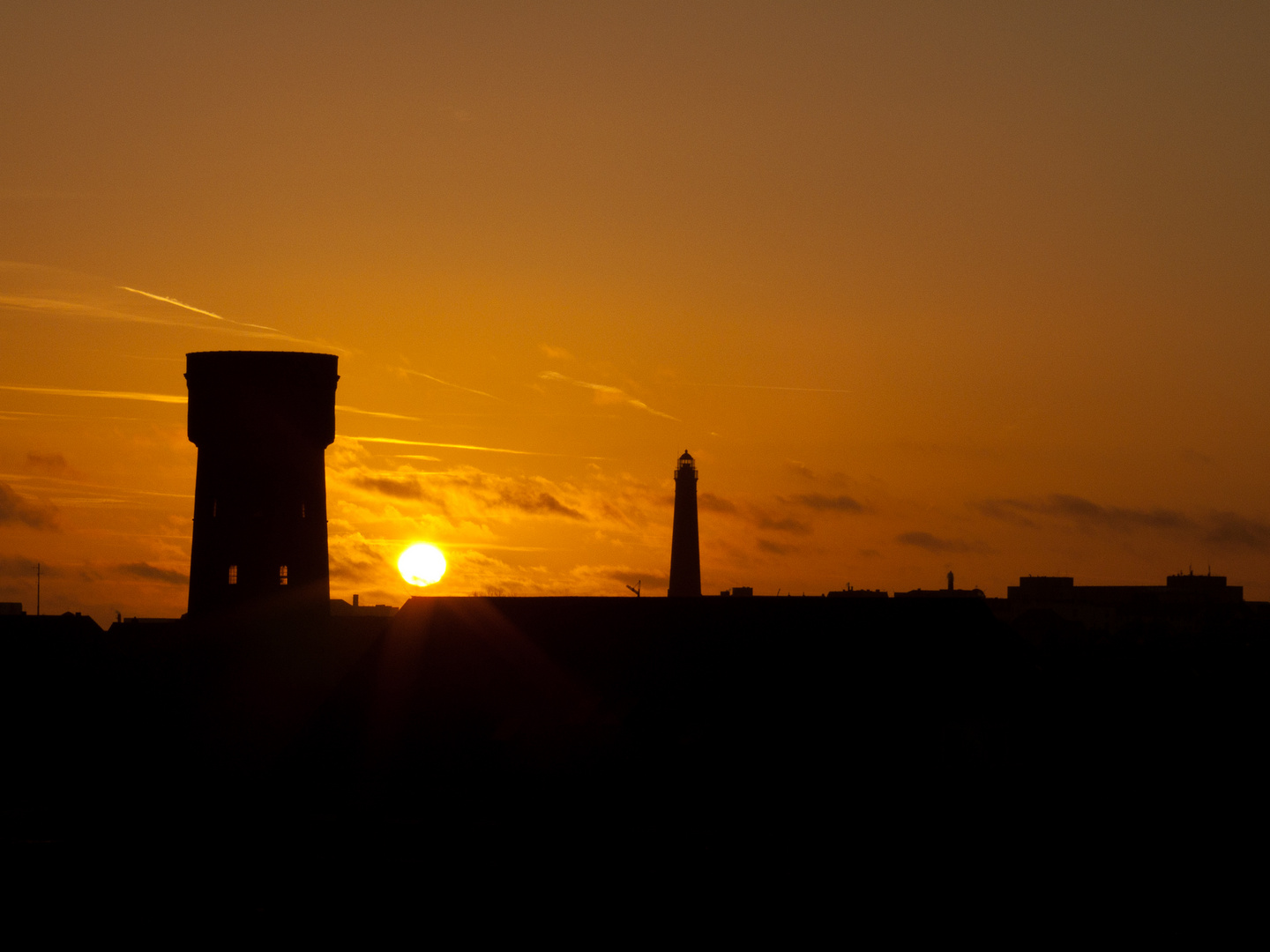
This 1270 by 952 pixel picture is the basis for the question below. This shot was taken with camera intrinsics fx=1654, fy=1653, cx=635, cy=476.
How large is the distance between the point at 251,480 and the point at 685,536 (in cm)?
3677

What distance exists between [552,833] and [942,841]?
27.6ft

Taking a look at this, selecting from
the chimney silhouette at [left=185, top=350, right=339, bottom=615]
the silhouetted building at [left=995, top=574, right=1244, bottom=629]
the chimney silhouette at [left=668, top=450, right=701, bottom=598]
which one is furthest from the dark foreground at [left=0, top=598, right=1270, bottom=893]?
the silhouetted building at [left=995, top=574, right=1244, bottom=629]

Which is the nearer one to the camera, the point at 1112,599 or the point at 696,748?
the point at 696,748

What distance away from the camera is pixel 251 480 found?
67.8 metres

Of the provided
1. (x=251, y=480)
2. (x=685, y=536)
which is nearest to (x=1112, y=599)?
(x=685, y=536)

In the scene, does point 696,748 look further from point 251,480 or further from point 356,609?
point 356,609

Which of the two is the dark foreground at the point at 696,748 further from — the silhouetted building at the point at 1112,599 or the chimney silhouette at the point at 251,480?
the silhouetted building at the point at 1112,599

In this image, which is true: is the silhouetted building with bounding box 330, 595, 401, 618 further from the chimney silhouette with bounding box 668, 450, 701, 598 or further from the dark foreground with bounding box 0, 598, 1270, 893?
the dark foreground with bounding box 0, 598, 1270, 893

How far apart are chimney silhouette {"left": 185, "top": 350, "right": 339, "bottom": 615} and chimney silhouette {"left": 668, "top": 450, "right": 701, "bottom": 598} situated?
29.3 meters

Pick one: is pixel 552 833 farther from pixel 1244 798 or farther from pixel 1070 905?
pixel 1244 798

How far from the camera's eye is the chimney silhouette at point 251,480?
222 ft

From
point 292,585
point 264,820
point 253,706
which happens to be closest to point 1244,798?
point 264,820

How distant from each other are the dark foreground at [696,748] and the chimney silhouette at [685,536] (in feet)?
165

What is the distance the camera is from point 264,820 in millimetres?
38406
